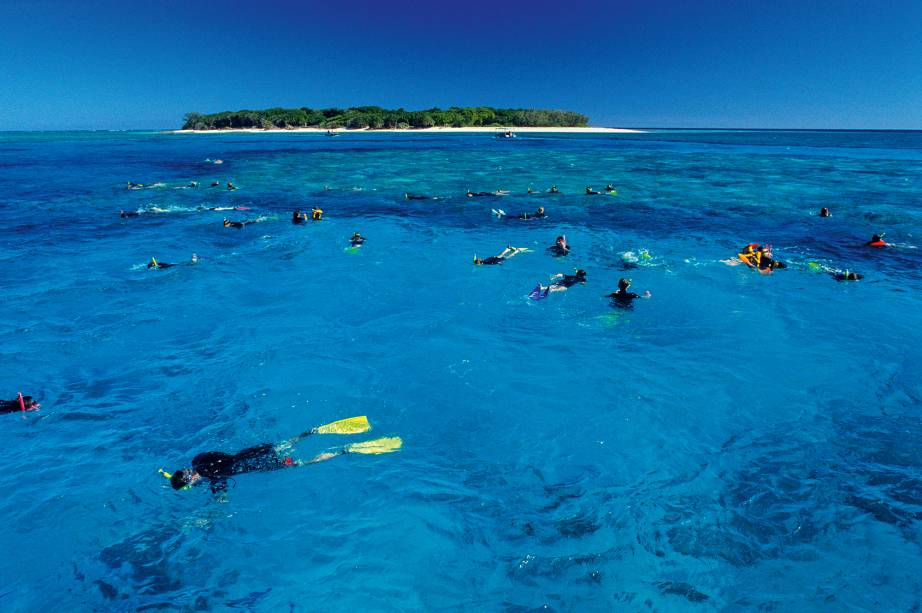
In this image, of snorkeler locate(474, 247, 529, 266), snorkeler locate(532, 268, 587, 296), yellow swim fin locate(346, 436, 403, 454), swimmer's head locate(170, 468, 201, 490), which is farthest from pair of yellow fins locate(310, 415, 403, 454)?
snorkeler locate(474, 247, 529, 266)

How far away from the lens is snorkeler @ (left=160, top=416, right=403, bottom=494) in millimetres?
9633

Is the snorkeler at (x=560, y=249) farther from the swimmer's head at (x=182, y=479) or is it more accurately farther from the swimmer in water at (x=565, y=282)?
the swimmer's head at (x=182, y=479)

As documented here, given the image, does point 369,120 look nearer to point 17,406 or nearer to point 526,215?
point 526,215

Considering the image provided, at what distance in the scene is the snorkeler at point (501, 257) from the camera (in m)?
23.8

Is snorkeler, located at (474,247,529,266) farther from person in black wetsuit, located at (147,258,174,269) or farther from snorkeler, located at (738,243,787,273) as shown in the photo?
person in black wetsuit, located at (147,258,174,269)

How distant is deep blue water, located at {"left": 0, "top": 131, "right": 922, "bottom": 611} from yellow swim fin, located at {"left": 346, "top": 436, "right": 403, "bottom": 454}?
199 millimetres

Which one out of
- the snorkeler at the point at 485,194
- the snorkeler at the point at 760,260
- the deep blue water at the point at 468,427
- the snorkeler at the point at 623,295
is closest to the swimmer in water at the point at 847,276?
the deep blue water at the point at 468,427

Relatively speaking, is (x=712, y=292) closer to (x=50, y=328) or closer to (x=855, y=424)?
(x=855, y=424)

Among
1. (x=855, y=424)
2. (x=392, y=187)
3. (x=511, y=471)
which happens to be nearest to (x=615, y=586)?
(x=511, y=471)

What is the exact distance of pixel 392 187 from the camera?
48.3m

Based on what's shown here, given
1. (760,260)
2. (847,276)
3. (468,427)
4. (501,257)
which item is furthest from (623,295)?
(847,276)

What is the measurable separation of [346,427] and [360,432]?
0.37 meters

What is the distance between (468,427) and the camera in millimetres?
11766

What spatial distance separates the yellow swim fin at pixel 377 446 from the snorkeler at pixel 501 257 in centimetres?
1383
